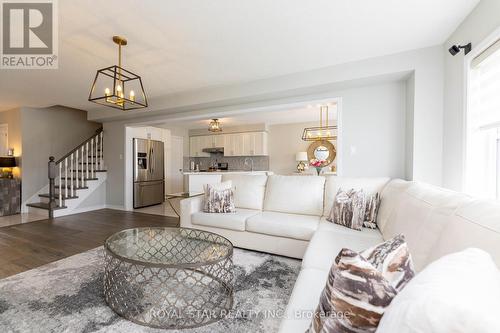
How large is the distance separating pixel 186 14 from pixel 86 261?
275 centimetres

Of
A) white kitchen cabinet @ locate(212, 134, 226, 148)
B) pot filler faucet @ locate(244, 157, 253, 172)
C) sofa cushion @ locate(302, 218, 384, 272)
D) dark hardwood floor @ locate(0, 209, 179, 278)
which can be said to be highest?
A: white kitchen cabinet @ locate(212, 134, 226, 148)

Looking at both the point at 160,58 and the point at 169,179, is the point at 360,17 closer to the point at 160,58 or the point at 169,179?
the point at 160,58

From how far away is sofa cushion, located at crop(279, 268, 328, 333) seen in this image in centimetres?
92

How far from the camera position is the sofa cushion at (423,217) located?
1.12 m

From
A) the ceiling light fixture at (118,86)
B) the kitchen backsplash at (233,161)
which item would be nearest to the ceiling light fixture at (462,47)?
the ceiling light fixture at (118,86)

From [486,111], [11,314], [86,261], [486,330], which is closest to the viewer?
[486,330]

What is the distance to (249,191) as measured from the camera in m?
3.31

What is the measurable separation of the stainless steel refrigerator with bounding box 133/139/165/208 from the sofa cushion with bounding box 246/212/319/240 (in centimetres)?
402

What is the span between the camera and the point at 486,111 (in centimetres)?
199

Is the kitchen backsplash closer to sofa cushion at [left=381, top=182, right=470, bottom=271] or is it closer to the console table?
the console table

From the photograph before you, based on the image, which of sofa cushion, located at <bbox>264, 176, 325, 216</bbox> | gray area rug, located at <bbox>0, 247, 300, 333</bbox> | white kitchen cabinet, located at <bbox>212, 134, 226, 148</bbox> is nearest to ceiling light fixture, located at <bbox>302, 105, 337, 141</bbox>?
white kitchen cabinet, located at <bbox>212, 134, 226, 148</bbox>

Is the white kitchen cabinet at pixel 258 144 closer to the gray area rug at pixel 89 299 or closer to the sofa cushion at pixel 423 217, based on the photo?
the gray area rug at pixel 89 299

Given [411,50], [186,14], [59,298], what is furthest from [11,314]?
[411,50]

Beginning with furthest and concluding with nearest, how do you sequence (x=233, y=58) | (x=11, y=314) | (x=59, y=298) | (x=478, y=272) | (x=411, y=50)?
(x=233, y=58) → (x=411, y=50) → (x=59, y=298) → (x=11, y=314) → (x=478, y=272)
